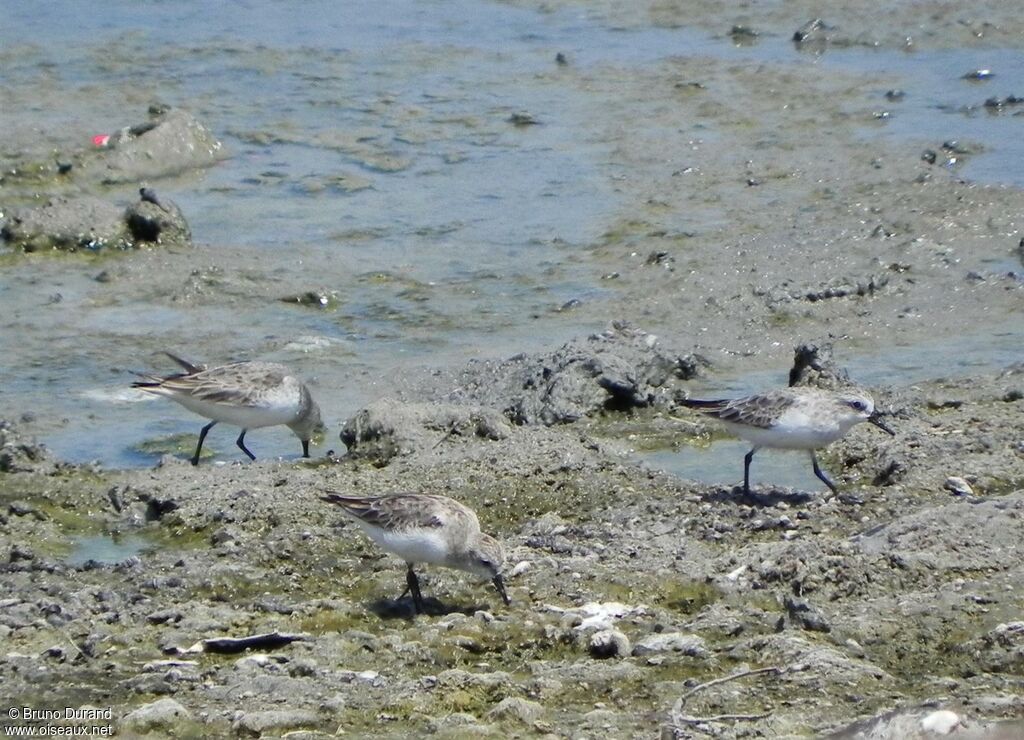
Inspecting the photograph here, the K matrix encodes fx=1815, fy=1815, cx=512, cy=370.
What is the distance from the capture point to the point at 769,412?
9.73 metres

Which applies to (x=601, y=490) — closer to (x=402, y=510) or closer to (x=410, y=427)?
(x=410, y=427)

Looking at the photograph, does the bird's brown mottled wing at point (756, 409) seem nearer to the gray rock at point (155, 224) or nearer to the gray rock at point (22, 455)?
the gray rock at point (22, 455)

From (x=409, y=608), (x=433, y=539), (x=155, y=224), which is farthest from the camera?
(x=155, y=224)

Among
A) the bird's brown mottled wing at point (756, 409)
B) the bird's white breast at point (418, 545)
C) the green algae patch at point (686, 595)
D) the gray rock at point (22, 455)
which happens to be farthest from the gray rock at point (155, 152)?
the green algae patch at point (686, 595)

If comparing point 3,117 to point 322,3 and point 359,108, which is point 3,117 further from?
point 322,3

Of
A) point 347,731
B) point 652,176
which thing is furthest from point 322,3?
point 347,731

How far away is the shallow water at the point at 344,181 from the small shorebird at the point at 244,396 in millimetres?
454

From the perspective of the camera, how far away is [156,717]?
661cm

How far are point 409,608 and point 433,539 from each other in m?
0.36

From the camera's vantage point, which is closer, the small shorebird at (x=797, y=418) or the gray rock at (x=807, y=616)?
the gray rock at (x=807, y=616)

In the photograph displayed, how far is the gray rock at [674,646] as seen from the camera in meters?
7.32

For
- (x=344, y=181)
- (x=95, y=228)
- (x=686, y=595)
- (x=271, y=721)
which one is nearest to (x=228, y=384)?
(x=686, y=595)

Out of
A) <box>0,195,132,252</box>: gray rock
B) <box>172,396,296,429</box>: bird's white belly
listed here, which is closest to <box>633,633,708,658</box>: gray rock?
<box>172,396,296,429</box>: bird's white belly

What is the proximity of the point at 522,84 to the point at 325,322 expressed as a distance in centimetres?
711
